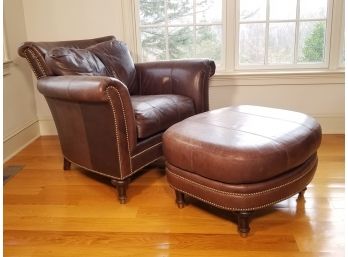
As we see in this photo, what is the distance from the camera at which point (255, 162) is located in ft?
4.68

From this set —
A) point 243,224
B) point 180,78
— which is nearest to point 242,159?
point 243,224

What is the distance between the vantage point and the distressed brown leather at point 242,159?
1.45 m

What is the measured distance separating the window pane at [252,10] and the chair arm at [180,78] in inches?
29.3

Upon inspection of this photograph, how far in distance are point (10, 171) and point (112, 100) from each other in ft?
3.90

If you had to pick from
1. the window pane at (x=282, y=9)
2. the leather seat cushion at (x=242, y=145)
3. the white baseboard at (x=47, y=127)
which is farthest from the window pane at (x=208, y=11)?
the white baseboard at (x=47, y=127)

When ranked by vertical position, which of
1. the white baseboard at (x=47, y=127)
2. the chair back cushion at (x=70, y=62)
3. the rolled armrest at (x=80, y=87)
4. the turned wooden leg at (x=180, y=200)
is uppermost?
the chair back cushion at (x=70, y=62)

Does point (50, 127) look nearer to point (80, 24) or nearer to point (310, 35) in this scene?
point (80, 24)

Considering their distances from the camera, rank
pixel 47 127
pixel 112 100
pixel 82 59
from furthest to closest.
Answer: pixel 47 127 < pixel 82 59 < pixel 112 100

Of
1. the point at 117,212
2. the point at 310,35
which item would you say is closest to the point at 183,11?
the point at 310,35

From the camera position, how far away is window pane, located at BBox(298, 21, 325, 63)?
2826mm

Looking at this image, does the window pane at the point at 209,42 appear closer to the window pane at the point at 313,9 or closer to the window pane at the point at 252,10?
the window pane at the point at 252,10

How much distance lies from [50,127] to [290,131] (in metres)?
2.32

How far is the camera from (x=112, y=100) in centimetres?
169

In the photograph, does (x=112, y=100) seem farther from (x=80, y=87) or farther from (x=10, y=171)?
(x=10, y=171)
